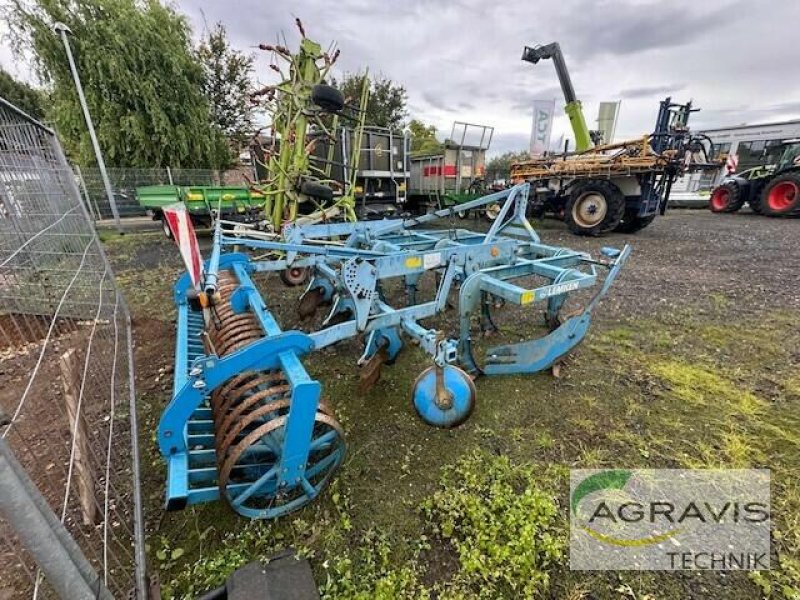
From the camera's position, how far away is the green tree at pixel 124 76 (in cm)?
1195

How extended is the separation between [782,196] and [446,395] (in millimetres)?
14940

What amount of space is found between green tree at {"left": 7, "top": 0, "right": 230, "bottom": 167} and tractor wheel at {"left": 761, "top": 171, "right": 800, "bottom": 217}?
1931 cm

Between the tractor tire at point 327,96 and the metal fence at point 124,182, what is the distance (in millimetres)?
10072

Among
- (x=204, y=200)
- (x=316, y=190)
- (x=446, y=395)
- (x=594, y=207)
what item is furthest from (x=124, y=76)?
(x=446, y=395)

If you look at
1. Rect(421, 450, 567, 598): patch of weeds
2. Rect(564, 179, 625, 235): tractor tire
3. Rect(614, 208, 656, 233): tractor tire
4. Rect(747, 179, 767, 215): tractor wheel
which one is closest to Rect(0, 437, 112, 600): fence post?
Rect(421, 450, 567, 598): patch of weeds

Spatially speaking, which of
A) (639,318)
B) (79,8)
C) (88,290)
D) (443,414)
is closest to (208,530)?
(443,414)

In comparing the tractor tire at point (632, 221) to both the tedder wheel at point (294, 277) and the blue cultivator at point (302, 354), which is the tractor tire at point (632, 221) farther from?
the tedder wheel at point (294, 277)

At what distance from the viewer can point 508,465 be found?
231 centimetres

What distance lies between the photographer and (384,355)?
3043 mm

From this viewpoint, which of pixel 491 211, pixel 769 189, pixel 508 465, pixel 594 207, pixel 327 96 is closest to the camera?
pixel 508 465

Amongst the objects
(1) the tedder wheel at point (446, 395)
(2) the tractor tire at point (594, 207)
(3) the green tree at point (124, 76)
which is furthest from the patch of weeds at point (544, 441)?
(3) the green tree at point (124, 76)

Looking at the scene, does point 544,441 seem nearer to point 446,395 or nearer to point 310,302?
point 446,395

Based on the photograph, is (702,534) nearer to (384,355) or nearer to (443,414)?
(443,414)

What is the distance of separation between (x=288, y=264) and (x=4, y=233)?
2323mm
